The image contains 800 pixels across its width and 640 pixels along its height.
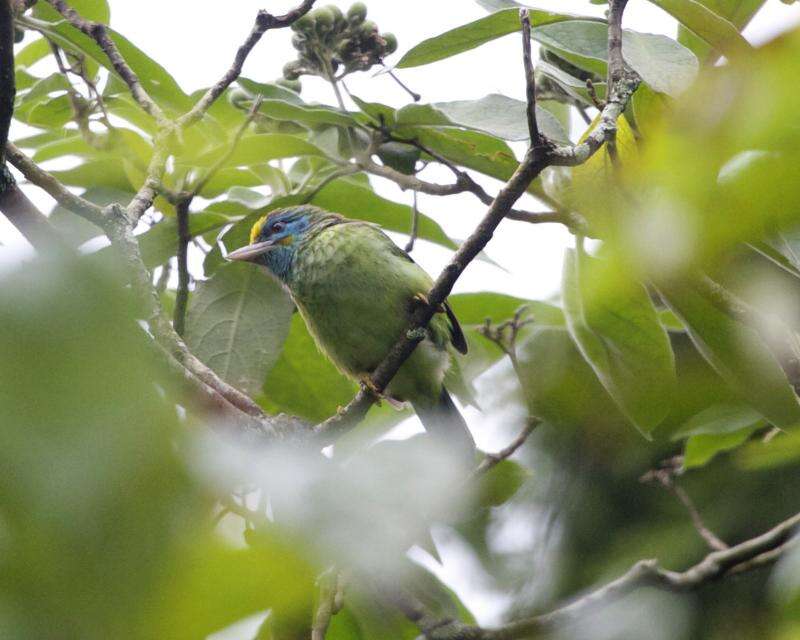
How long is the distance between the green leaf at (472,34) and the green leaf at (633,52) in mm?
46

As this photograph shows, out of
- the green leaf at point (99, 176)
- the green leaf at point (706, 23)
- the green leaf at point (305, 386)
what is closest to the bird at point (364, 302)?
the green leaf at point (305, 386)

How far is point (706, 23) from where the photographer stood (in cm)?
228

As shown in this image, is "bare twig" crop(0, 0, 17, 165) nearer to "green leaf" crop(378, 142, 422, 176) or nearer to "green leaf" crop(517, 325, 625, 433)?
"green leaf" crop(378, 142, 422, 176)

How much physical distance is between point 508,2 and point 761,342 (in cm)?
105

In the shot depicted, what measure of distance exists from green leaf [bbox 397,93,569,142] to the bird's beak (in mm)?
708

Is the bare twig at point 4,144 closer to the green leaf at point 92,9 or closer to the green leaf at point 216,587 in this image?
the green leaf at point 92,9

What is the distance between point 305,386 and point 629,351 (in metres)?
1.13

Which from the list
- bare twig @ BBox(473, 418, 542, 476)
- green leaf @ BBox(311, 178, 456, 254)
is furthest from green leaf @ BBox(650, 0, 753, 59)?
bare twig @ BBox(473, 418, 542, 476)

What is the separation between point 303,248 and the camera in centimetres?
392

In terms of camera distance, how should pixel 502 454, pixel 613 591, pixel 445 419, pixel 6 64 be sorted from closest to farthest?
pixel 6 64, pixel 613 591, pixel 502 454, pixel 445 419

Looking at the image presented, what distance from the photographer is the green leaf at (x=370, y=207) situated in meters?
3.23

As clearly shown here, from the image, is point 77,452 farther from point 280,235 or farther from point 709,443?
point 280,235

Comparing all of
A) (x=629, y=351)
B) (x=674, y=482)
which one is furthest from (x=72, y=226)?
(x=674, y=482)

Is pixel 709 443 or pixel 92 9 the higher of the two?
pixel 92 9
